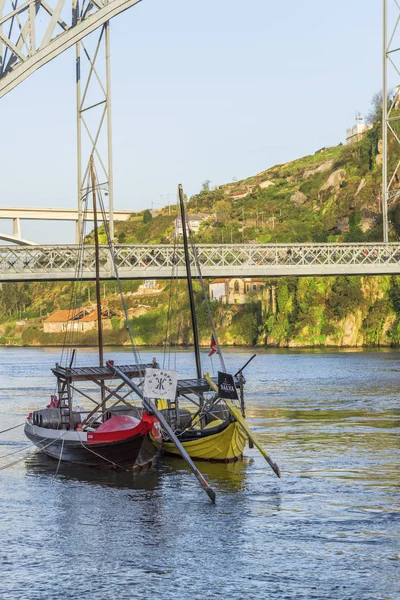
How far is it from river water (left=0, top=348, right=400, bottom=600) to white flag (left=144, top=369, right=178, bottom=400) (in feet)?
8.81

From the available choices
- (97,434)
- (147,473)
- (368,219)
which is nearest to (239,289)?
(368,219)

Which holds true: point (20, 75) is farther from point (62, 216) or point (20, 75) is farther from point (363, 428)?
point (62, 216)

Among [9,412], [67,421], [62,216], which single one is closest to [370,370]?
[9,412]

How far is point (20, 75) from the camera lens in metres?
24.9

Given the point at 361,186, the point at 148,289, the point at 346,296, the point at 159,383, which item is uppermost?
the point at 361,186

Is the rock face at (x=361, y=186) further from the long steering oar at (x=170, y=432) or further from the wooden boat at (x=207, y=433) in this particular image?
the long steering oar at (x=170, y=432)

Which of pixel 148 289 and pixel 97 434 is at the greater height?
pixel 148 289

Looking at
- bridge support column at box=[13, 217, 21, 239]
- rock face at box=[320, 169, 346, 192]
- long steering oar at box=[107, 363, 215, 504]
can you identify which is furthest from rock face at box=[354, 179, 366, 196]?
long steering oar at box=[107, 363, 215, 504]

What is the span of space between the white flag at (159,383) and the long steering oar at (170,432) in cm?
45

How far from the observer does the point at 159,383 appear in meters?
27.9

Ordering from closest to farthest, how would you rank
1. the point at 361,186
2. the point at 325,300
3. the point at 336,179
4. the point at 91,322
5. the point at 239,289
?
the point at 325,300 < the point at 361,186 < the point at 239,289 < the point at 336,179 < the point at 91,322

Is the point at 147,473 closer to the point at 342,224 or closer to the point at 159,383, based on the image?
the point at 159,383

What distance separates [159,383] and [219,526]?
203 inches

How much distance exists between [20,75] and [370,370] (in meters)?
58.2
